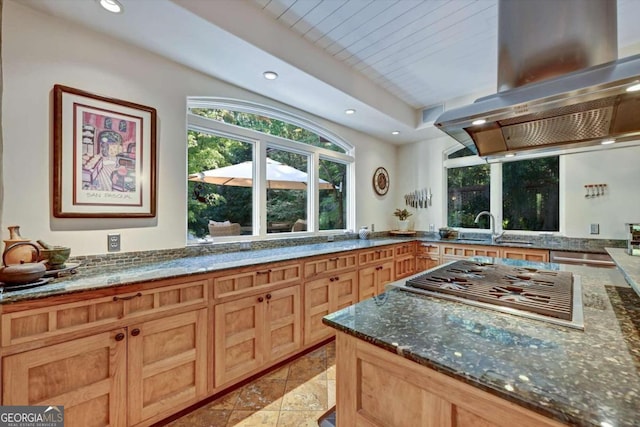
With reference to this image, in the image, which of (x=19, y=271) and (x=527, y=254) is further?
(x=527, y=254)

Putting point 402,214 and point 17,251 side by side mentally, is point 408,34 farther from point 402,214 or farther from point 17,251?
point 17,251

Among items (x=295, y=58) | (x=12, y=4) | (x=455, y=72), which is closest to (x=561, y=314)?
(x=295, y=58)

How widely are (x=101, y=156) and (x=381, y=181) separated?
372 centimetres

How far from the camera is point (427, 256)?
4.04 metres

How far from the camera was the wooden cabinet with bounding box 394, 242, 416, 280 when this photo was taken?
3766 mm

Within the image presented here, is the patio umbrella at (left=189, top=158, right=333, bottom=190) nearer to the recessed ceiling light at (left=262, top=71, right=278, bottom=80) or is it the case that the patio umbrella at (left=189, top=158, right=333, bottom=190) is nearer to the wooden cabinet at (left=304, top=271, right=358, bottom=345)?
the recessed ceiling light at (left=262, top=71, right=278, bottom=80)

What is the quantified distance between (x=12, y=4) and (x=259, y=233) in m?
2.34

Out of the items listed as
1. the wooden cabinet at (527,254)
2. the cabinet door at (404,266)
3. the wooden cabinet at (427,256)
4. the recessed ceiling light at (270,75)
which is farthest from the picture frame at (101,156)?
the wooden cabinet at (527,254)

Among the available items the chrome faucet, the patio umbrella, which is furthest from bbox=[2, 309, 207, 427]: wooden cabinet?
the chrome faucet

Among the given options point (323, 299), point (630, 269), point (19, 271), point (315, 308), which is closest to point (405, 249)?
point (323, 299)

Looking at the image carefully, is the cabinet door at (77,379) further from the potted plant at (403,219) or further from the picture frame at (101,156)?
the potted plant at (403,219)

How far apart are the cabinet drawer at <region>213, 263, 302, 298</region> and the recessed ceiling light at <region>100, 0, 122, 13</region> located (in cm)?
183

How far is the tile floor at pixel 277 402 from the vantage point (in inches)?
70.4

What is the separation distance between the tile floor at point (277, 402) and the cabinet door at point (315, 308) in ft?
0.94
